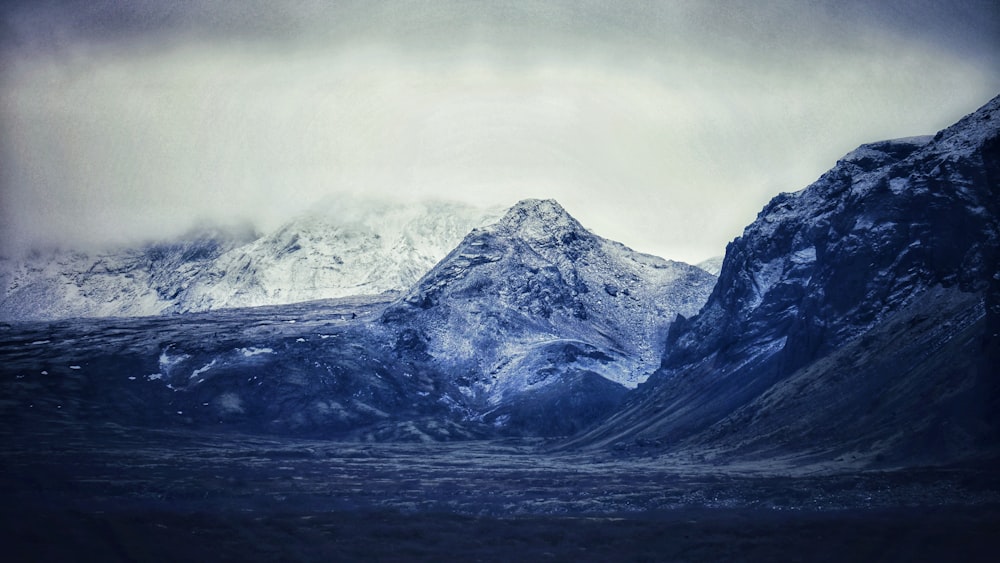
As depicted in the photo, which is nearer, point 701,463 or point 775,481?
point 775,481

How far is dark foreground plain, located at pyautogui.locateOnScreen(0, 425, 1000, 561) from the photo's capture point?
337 ft

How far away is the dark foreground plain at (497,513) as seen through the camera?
103 metres

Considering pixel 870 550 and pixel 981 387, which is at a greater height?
pixel 981 387

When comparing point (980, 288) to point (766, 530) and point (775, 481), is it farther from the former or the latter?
point (766, 530)

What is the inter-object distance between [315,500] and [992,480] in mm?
96478

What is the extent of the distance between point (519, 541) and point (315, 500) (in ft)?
140

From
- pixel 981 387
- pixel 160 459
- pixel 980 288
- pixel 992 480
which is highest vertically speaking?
pixel 980 288

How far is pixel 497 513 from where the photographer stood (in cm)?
13112

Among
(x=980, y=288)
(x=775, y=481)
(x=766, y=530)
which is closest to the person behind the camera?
(x=766, y=530)

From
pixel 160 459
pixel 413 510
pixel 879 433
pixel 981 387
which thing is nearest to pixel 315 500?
pixel 413 510

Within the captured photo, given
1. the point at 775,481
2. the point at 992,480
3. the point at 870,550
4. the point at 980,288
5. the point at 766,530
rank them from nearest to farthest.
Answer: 1. the point at 870,550
2. the point at 766,530
3. the point at 992,480
4. the point at 775,481
5. the point at 980,288

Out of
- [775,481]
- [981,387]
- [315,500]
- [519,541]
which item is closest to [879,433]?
[981,387]

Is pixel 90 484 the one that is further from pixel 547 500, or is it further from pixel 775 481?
pixel 775 481

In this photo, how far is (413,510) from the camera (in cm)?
13362
